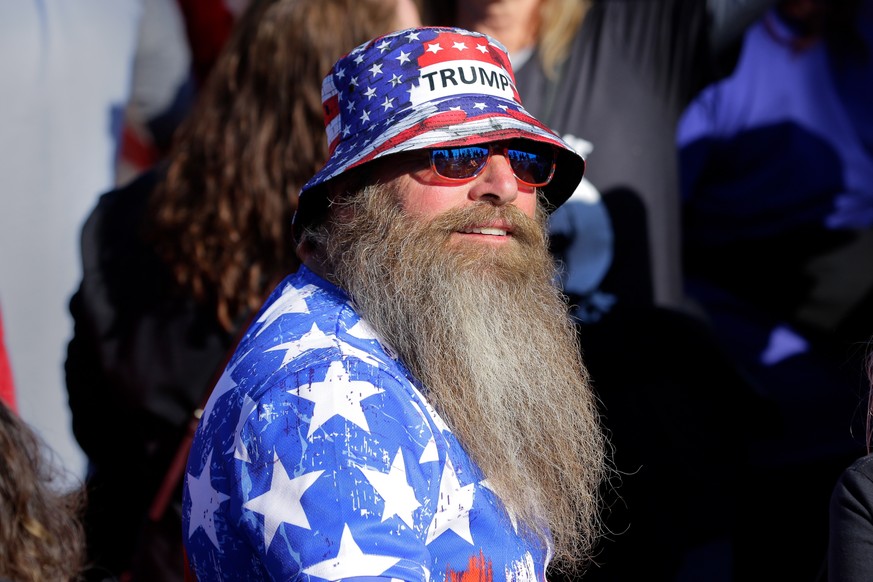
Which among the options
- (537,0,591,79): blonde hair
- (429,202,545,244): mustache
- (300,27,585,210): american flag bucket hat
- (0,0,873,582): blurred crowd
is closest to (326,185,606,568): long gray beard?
(429,202,545,244): mustache

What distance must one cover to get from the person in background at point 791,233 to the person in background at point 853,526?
1.61 m

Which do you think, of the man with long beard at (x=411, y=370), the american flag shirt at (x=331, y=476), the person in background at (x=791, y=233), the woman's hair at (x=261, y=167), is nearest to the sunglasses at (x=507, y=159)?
the man with long beard at (x=411, y=370)

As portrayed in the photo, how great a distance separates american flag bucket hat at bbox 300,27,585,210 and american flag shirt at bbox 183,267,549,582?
0.34 m

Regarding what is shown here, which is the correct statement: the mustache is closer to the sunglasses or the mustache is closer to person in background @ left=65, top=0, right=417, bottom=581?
the sunglasses

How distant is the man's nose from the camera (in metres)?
2.12

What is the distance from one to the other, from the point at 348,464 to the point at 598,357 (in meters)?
1.57

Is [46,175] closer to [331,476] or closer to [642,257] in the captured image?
[642,257]

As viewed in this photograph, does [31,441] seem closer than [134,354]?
Yes

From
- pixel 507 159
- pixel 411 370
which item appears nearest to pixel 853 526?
pixel 411 370

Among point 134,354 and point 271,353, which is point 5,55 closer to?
point 134,354

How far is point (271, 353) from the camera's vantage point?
183 centimetres

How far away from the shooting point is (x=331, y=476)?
5.37ft

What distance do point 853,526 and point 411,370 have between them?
2.72ft

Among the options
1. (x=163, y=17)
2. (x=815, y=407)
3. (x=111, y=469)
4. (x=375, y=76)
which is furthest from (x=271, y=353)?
(x=163, y=17)
